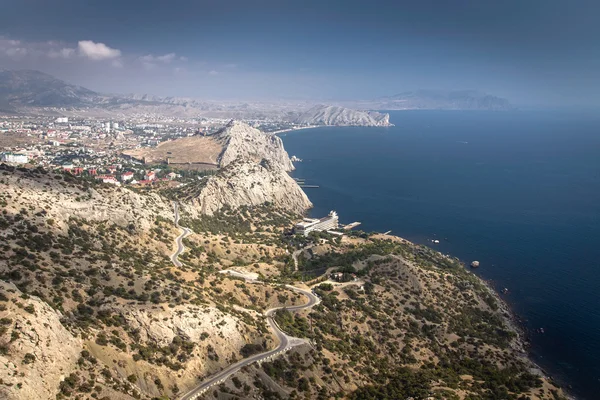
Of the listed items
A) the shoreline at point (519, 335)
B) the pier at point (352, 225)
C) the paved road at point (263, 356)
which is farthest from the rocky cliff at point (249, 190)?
the shoreline at point (519, 335)

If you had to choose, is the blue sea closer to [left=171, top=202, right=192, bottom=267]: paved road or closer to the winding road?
the winding road

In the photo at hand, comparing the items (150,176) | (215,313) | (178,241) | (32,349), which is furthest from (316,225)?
(32,349)

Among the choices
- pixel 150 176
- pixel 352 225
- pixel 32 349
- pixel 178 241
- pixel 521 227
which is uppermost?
pixel 32 349

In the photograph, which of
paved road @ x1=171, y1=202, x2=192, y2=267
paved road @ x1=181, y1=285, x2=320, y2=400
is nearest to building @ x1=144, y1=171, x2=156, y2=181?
paved road @ x1=171, y1=202, x2=192, y2=267

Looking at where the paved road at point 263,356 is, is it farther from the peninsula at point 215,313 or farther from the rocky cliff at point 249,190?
the rocky cliff at point 249,190

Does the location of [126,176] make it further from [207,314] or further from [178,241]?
[207,314]

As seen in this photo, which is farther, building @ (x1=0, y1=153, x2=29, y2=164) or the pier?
building @ (x1=0, y1=153, x2=29, y2=164)
